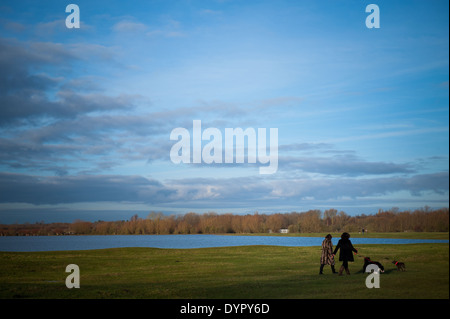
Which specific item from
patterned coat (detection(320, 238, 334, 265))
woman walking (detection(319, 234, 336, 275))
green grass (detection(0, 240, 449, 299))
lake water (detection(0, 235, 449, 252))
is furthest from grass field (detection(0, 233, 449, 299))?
lake water (detection(0, 235, 449, 252))

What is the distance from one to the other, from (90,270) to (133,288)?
11509 mm

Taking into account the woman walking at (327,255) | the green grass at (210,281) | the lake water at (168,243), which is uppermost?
the woman walking at (327,255)

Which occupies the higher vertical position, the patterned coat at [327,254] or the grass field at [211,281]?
the patterned coat at [327,254]

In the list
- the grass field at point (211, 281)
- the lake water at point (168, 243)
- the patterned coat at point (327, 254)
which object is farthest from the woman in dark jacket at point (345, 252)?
the lake water at point (168, 243)

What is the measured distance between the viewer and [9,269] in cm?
3052

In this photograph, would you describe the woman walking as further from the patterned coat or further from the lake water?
the lake water

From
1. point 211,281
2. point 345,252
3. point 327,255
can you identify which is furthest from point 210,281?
point 345,252

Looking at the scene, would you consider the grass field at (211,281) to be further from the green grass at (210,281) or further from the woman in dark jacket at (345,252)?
the woman in dark jacket at (345,252)

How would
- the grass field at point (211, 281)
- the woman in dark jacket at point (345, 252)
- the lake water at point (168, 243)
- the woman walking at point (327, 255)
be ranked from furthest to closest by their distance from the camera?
the lake water at point (168, 243) < the woman walking at point (327, 255) < the woman in dark jacket at point (345, 252) < the grass field at point (211, 281)

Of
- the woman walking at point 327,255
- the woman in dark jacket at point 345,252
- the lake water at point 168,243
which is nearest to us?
the woman in dark jacket at point 345,252

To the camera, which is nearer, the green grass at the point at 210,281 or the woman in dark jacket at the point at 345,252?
the green grass at the point at 210,281
